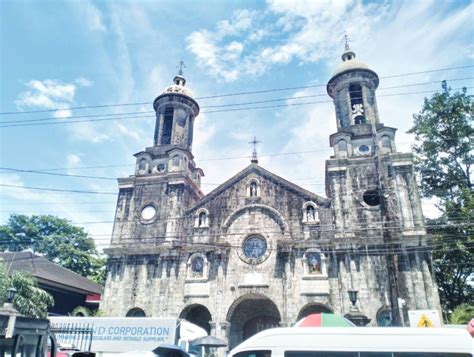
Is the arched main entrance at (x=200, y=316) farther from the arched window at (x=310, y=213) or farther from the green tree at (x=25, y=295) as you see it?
the arched window at (x=310, y=213)

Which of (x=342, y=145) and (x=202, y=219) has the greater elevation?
(x=342, y=145)

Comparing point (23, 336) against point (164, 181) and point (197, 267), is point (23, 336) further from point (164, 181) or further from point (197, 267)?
point (164, 181)

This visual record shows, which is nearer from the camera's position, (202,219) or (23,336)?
(23,336)

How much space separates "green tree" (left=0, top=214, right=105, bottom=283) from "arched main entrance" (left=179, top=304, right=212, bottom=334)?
1607cm

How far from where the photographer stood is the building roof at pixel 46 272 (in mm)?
18891

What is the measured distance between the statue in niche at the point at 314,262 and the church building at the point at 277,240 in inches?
2.1

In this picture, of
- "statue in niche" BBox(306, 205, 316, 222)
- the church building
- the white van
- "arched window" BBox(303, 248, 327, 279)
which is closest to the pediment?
the church building

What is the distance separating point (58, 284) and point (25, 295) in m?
5.81

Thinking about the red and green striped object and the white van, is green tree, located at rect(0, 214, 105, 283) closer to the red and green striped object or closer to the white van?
the red and green striped object

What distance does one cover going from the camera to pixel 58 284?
1952 cm

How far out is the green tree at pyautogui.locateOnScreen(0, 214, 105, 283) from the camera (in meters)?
32.4

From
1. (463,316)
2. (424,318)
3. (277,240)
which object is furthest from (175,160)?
(463,316)

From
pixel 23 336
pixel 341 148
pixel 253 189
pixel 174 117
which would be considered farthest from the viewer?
pixel 174 117

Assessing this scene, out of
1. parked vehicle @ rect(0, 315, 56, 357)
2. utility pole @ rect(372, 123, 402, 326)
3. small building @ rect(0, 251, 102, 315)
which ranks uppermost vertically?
utility pole @ rect(372, 123, 402, 326)
